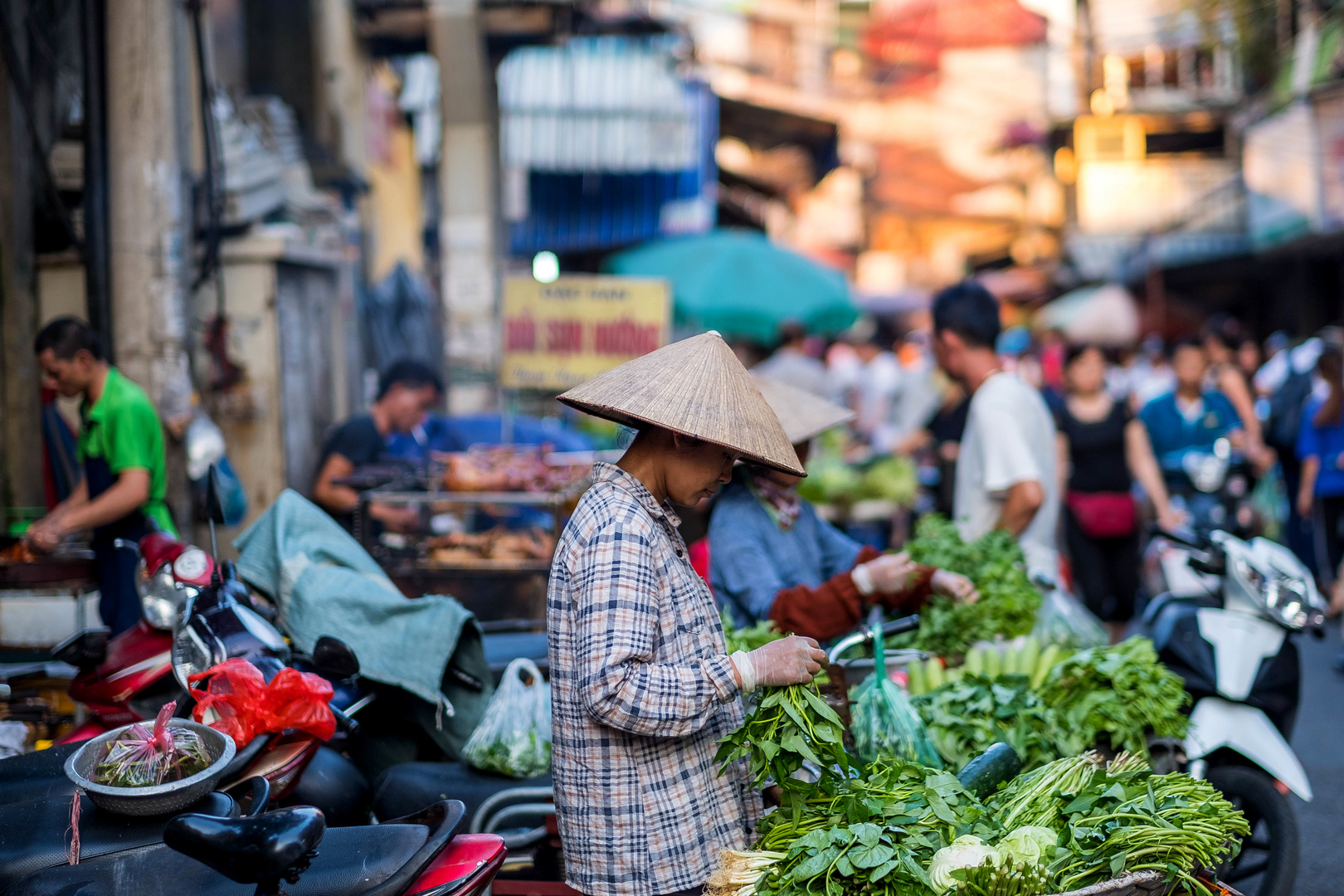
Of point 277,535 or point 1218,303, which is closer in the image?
A: point 277,535

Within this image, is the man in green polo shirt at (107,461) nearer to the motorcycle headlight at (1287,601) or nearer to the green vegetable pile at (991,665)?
the green vegetable pile at (991,665)

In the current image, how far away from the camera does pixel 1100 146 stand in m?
28.6

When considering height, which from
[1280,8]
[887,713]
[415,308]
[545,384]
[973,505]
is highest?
[1280,8]

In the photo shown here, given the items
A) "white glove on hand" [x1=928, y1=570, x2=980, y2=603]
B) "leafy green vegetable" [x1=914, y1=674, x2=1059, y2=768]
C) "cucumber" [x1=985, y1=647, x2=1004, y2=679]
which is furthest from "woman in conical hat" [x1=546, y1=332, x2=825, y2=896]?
"cucumber" [x1=985, y1=647, x2=1004, y2=679]

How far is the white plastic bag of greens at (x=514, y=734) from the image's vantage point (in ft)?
11.6

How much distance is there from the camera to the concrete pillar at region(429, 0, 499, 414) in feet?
31.4

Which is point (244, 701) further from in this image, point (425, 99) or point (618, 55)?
point (425, 99)

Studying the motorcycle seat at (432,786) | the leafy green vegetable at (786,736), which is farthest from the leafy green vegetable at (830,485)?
the leafy green vegetable at (786,736)

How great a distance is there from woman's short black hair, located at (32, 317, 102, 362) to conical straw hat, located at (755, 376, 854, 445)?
291 centimetres

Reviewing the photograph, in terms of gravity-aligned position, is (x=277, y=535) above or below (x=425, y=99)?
below

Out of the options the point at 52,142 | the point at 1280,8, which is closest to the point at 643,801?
the point at 52,142

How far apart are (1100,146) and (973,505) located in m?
26.6

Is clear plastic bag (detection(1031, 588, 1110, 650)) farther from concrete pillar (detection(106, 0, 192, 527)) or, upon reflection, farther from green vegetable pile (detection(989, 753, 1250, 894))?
concrete pillar (detection(106, 0, 192, 527))

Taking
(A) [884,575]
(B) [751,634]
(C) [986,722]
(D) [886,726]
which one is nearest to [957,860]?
(D) [886,726]
